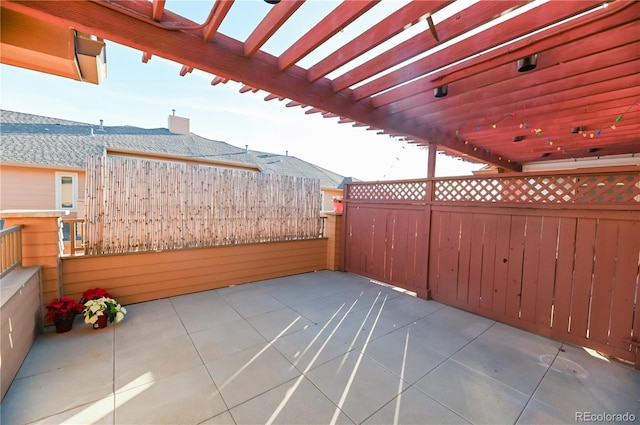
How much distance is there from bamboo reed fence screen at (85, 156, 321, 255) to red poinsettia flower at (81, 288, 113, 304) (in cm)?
50

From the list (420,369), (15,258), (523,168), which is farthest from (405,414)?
(523,168)

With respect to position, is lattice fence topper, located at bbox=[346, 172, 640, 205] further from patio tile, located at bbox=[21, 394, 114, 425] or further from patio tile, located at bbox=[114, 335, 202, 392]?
patio tile, located at bbox=[21, 394, 114, 425]

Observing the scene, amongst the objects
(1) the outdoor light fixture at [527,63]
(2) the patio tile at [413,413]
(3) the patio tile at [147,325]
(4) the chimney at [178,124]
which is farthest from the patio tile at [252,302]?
(4) the chimney at [178,124]

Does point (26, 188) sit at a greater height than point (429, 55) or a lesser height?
lesser

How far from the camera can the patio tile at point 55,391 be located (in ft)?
5.18

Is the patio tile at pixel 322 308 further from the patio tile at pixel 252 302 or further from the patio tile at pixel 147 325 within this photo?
the patio tile at pixel 147 325

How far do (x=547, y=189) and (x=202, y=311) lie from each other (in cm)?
430

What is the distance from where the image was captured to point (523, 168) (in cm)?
670

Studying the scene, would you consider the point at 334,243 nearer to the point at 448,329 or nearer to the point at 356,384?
the point at 448,329

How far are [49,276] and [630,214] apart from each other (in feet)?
19.1

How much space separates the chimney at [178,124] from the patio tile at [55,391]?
9.52 metres

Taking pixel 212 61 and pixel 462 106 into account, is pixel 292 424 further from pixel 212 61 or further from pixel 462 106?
pixel 462 106

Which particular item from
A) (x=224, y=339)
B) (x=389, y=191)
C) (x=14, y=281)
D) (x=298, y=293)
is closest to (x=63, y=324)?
(x=14, y=281)

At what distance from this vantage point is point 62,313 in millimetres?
2502
